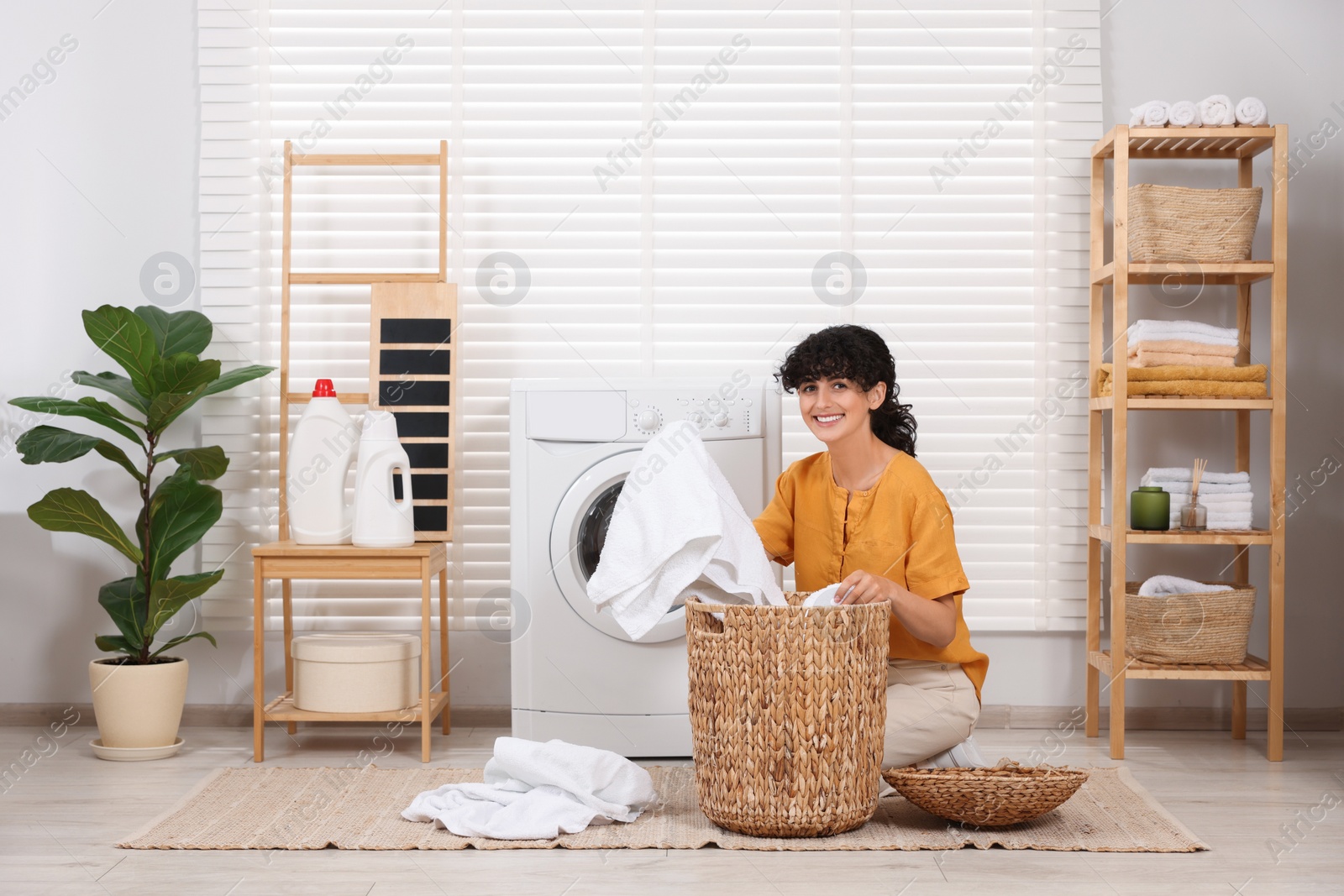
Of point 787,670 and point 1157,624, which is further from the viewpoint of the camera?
point 1157,624

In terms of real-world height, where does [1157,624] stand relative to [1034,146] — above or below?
below

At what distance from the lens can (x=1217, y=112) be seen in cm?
268

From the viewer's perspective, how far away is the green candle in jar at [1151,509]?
268cm

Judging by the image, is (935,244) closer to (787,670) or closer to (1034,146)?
(1034,146)

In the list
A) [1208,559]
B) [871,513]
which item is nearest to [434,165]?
[871,513]

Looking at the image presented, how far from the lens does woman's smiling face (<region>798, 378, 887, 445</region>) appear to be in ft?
6.77

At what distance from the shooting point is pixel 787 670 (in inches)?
71.3

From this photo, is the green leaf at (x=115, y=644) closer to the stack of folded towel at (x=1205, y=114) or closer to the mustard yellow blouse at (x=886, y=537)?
the mustard yellow blouse at (x=886, y=537)

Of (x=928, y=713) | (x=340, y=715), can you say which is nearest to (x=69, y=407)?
(x=340, y=715)

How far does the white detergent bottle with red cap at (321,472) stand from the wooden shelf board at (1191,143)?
207cm

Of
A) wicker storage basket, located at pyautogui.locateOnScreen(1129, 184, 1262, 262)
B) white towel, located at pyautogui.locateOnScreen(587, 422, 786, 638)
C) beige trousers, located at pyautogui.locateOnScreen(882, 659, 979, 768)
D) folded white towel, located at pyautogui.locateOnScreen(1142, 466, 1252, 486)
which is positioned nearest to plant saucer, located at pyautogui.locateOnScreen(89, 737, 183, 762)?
white towel, located at pyautogui.locateOnScreen(587, 422, 786, 638)

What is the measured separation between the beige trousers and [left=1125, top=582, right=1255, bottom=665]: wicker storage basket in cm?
83

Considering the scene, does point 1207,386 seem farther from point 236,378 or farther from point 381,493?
point 236,378

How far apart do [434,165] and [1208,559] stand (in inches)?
93.7
